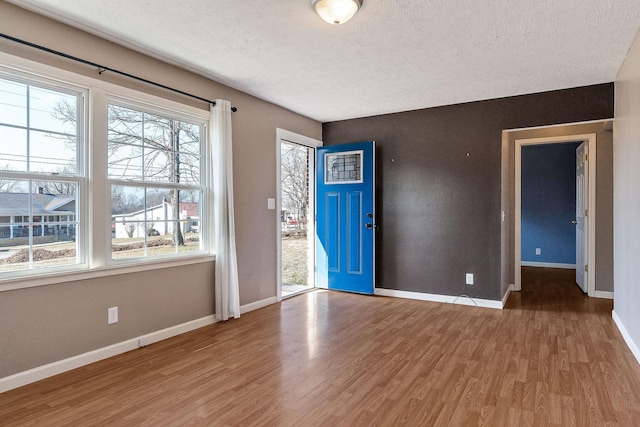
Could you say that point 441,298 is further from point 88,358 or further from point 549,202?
point 549,202

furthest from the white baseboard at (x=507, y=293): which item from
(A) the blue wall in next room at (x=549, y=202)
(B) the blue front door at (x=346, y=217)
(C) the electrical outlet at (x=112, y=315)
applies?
(C) the electrical outlet at (x=112, y=315)

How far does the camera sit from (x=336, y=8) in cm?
229

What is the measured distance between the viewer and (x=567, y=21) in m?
2.59

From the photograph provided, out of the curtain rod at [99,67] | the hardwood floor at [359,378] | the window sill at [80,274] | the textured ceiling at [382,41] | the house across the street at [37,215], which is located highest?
the textured ceiling at [382,41]

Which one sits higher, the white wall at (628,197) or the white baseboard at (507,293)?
the white wall at (628,197)

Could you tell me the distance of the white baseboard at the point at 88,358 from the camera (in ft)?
7.86

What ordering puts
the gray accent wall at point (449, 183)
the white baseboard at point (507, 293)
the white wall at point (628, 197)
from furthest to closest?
1. the white baseboard at point (507, 293)
2. the gray accent wall at point (449, 183)
3. the white wall at point (628, 197)

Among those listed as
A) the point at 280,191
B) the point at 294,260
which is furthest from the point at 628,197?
Answer: the point at 294,260

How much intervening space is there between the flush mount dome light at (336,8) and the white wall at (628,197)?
2.20 metres

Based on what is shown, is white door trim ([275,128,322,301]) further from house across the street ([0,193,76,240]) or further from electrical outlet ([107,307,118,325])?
house across the street ([0,193,76,240])

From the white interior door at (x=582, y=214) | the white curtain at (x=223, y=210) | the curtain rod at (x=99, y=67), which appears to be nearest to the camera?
the curtain rod at (x=99, y=67)

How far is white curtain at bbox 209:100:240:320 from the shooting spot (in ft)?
12.2

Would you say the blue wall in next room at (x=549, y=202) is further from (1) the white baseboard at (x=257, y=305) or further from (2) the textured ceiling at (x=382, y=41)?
(1) the white baseboard at (x=257, y=305)

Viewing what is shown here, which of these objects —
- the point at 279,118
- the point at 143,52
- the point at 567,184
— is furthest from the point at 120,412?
the point at 567,184
